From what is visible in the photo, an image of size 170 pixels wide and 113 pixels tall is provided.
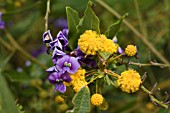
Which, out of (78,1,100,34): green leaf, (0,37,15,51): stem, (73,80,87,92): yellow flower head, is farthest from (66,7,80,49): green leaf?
(0,37,15,51): stem

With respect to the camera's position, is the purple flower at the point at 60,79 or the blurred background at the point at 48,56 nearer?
the purple flower at the point at 60,79

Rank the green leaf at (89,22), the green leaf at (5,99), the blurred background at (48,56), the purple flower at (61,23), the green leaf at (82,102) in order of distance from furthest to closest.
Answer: the purple flower at (61,23) < the blurred background at (48,56) < the green leaf at (89,22) < the green leaf at (82,102) < the green leaf at (5,99)

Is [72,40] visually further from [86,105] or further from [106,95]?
[106,95]

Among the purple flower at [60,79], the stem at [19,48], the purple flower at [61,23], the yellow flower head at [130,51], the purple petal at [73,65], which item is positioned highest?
the purple flower at [61,23]

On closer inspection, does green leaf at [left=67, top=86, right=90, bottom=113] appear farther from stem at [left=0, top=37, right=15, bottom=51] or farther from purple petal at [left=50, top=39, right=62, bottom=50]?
stem at [left=0, top=37, right=15, bottom=51]

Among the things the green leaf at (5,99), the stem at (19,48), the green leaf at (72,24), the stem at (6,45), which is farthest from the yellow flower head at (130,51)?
the stem at (6,45)

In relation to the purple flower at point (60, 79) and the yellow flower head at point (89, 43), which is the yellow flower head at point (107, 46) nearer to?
the yellow flower head at point (89, 43)
